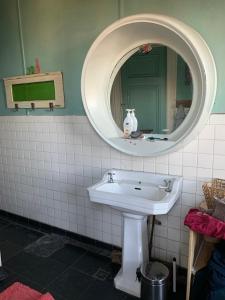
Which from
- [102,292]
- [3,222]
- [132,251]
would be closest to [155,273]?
[132,251]

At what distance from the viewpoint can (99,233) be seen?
7.66ft

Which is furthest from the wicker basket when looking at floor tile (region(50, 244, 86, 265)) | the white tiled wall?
floor tile (region(50, 244, 86, 265))

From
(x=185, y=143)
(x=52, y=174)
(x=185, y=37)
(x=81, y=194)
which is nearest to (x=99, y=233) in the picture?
(x=81, y=194)

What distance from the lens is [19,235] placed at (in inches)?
104

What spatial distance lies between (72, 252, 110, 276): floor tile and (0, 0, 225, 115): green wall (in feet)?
4.13

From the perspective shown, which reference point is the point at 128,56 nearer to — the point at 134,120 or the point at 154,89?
the point at 154,89

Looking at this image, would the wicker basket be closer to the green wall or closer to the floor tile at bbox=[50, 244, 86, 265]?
the green wall

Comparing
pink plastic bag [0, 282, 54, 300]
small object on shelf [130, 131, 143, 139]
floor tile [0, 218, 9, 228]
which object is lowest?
floor tile [0, 218, 9, 228]

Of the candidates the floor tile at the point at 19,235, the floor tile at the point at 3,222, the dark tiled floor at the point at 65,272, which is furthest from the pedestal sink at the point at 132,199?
the floor tile at the point at 3,222

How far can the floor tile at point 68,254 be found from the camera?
221 cm

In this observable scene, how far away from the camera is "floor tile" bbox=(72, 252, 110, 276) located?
6.82 feet

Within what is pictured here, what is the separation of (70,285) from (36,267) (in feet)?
1.26

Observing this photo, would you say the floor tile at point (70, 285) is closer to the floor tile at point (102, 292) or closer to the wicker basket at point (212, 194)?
the floor tile at point (102, 292)

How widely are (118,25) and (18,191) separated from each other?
2.05m
